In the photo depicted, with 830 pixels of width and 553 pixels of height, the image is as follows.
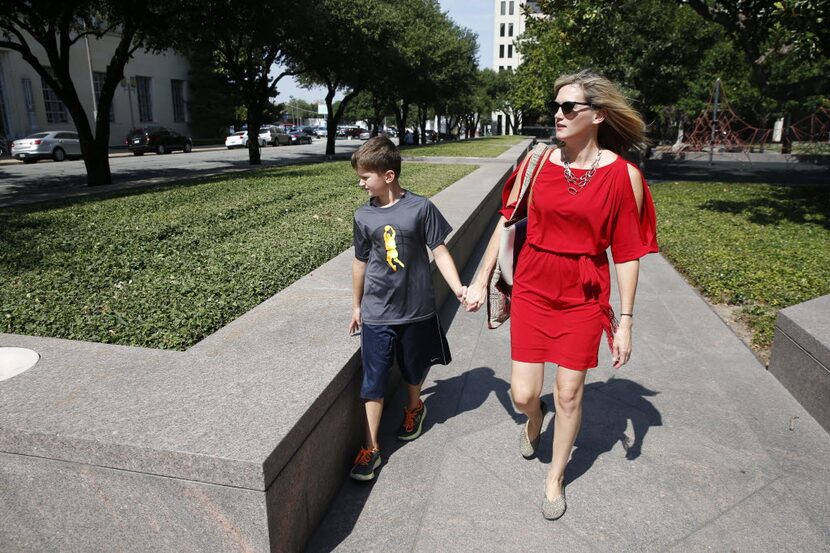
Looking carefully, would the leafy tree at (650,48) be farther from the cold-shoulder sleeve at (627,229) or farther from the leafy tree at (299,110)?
the leafy tree at (299,110)

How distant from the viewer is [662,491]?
3.07 meters

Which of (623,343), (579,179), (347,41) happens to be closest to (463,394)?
(623,343)

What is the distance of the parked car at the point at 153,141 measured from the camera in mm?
33875

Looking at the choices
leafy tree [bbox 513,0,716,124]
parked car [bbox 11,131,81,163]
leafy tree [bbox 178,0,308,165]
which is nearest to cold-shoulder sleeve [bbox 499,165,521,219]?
leafy tree [bbox 178,0,308,165]

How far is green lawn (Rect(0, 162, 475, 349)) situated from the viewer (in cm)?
415

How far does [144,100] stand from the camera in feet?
171

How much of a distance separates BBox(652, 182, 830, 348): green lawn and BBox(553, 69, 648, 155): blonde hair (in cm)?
308

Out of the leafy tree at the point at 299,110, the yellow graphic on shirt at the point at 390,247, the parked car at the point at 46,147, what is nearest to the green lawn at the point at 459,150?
the parked car at the point at 46,147

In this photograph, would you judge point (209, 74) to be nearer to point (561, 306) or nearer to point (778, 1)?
point (778, 1)

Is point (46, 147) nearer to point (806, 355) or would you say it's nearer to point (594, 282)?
point (594, 282)

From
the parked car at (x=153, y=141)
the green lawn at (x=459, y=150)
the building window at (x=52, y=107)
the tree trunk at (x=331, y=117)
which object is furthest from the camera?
the building window at (x=52, y=107)

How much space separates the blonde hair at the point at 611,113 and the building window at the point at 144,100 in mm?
55048

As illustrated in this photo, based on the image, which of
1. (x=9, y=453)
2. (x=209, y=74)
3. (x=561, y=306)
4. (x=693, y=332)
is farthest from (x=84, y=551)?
(x=209, y=74)

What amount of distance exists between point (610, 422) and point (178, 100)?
194 ft
